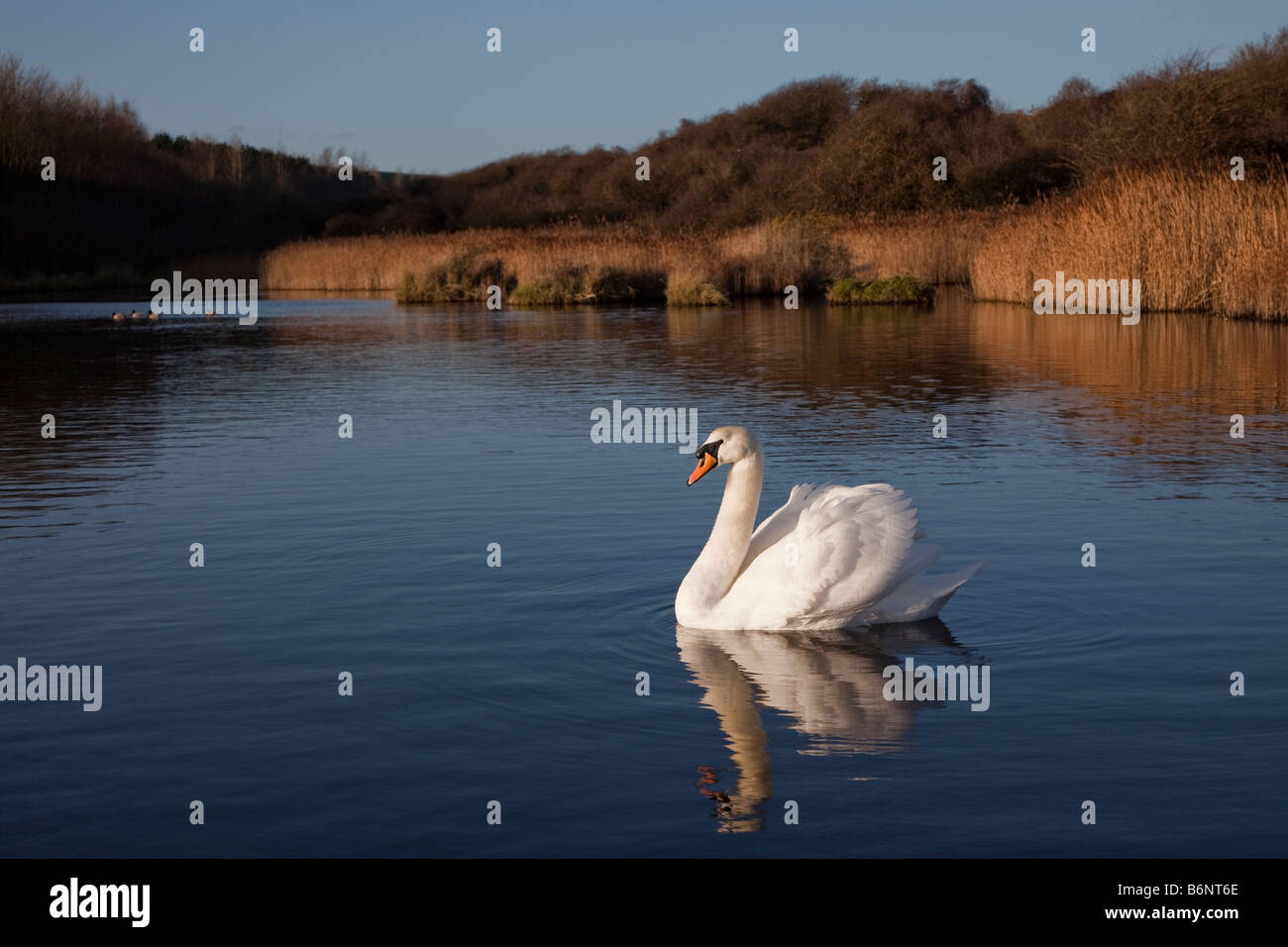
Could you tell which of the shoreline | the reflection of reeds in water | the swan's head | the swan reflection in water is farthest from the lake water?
the shoreline

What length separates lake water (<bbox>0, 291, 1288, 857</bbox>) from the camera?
5055 millimetres

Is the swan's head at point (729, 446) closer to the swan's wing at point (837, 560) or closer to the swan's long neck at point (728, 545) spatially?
the swan's long neck at point (728, 545)

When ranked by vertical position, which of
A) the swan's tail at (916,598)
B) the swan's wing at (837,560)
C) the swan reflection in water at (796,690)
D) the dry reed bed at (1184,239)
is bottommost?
the swan reflection in water at (796,690)

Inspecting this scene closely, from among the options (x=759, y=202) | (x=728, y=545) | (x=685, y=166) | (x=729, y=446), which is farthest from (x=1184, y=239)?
(x=685, y=166)

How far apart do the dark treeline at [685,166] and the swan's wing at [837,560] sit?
23.6 meters

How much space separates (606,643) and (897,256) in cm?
3631

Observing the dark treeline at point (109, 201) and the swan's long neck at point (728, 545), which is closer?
the swan's long neck at point (728, 545)

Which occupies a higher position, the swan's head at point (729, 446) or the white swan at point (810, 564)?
the swan's head at point (729, 446)

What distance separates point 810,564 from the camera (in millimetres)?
7207

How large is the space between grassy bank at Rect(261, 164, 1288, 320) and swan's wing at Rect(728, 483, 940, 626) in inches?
767

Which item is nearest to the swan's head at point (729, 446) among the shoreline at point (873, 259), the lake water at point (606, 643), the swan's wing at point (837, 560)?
the swan's wing at point (837, 560)

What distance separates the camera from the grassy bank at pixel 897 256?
26.2m

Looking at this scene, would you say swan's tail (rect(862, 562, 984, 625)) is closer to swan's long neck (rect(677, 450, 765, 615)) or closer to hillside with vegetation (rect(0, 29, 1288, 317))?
swan's long neck (rect(677, 450, 765, 615))

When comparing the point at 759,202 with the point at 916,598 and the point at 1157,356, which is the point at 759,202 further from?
the point at 916,598
